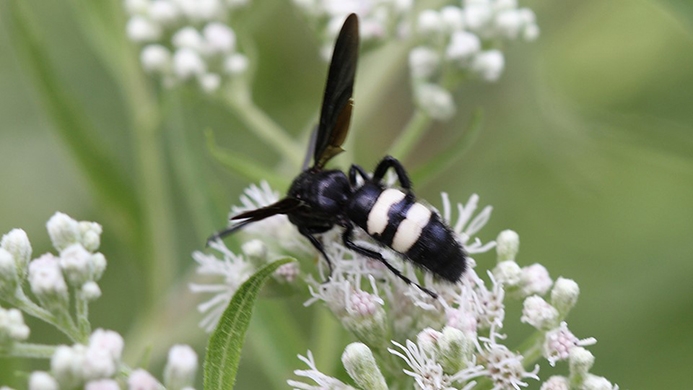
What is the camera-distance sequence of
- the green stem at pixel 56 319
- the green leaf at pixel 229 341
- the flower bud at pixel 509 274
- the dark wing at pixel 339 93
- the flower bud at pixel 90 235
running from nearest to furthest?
the green leaf at pixel 229 341, the green stem at pixel 56 319, the flower bud at pixel 90 235, the flower bud at pixel 509 274, the dark wing at pixel 339 93

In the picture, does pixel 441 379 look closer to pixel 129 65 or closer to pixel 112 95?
pixel 129 65

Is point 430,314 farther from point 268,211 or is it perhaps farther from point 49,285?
point 49,285

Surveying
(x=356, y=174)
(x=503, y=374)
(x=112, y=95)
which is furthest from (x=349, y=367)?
(x=112, y=95)

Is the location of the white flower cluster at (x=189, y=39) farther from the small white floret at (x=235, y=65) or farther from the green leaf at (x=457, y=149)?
the green leaf at (x=457, y=149)

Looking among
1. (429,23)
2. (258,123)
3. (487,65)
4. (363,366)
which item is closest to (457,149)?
(487,65)

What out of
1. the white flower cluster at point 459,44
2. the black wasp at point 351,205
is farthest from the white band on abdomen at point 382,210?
the white flower cluster at point 459,44

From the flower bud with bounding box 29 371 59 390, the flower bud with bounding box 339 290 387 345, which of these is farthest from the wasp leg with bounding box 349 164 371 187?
the flower bud with bounding box 29 371 59 390

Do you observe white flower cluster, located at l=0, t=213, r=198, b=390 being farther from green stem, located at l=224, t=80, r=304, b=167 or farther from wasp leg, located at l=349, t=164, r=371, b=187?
green stem, located at l=224, t=80, r=304, b=167
